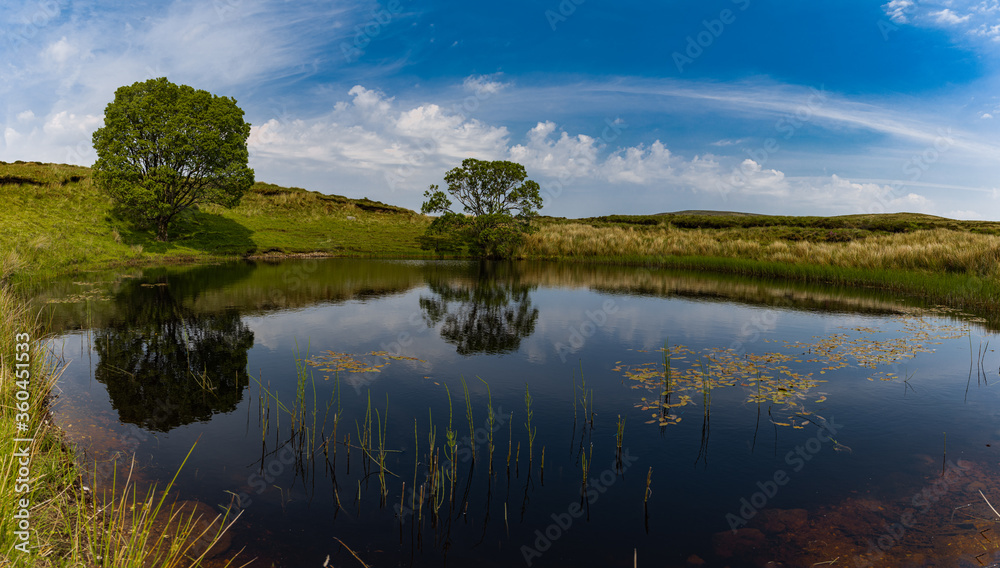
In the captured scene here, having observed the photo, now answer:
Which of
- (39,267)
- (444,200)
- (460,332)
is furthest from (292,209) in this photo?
(460,332)

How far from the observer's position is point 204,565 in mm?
4918

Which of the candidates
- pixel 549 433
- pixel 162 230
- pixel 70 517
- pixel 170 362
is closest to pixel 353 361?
pixel 170 362

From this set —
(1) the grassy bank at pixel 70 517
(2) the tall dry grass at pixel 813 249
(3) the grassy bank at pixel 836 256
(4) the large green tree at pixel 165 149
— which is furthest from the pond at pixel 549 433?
(4) the large green tree at pixel 165 149

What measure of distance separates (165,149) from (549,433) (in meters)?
35.8

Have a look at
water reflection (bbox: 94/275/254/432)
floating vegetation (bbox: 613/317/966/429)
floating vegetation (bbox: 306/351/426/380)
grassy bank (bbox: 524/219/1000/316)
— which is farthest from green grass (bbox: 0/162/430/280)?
floating vegetation (bbox: 613/317/966/429)

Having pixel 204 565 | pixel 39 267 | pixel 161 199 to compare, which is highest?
pixel 161 199

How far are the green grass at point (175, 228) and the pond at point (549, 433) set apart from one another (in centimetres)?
1294

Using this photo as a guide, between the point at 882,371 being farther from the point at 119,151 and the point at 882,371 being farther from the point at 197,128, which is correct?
the point at 119,151

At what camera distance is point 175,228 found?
38.9m

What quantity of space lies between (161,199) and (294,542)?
36156 mm

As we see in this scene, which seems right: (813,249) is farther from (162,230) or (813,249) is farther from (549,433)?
(162,230)

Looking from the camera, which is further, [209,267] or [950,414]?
[209,267]

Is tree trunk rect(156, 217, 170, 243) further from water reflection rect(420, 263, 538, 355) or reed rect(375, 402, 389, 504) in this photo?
reed rect(375, 402, 389, 504)

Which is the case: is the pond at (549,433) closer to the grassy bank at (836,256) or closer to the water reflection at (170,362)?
the water reflection at (170,362)
